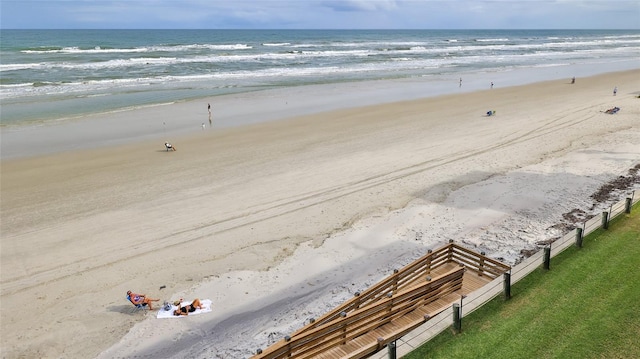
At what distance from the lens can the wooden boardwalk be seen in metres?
8.30

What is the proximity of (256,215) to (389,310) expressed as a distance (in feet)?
27.0

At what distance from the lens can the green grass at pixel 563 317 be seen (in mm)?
7848

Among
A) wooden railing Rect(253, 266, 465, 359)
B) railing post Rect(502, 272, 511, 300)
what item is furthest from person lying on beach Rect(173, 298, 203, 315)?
railing post Rect(502, 272, 511, 300)

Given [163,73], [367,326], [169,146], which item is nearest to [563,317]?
[367,326]

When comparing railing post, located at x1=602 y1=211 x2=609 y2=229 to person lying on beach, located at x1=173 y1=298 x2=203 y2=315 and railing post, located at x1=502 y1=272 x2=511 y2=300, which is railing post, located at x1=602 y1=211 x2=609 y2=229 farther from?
person lying on beach, located at x1=173 y1=298 x2=203 y2=315

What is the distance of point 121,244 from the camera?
1460 centimetres

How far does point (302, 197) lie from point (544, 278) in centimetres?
975

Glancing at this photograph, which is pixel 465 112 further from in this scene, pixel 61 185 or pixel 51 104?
pixel 51 104

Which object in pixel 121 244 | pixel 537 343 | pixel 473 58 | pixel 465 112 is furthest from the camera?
pixel 473 58

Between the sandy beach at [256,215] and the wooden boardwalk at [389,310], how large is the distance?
1.77 meters

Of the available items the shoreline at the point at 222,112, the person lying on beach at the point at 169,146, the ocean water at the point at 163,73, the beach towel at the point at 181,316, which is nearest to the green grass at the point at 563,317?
the beach towel at the point at 181,316

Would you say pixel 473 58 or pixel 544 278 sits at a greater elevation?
pixel 473 58

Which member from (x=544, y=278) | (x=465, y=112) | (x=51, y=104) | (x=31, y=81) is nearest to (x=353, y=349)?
(x=544, y=278)

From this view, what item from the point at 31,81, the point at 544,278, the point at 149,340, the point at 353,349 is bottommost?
the point at 149,340
